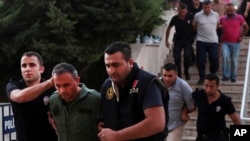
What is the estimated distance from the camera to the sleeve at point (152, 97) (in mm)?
3715

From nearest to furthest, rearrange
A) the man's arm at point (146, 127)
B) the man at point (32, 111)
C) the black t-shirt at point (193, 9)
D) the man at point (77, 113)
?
the man's arm at point (146, 127)
the man at point (77, 113)
the man at point (32, 111)
the black t-shirt at point (193, 9)

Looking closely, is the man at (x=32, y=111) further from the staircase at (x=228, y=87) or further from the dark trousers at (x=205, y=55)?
the dark trousers at (x=205, y=55)

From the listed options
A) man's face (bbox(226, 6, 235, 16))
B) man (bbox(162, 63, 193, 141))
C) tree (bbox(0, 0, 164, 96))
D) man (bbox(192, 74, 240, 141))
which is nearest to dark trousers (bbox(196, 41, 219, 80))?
man's face (bbox(226, 6, 235, 16))

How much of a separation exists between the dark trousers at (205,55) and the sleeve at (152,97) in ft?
22.8

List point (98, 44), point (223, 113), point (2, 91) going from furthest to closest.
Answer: point (2, 91) → point (98, 44) → point (223, 113)

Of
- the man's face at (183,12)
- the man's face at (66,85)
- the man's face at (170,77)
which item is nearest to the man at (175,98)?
the man's face at (170,77)

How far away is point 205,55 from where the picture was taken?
35.2 ft

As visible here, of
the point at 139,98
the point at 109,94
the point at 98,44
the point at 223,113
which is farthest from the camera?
the point at 98,44

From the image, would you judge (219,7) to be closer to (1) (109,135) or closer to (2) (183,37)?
(2) (183,37)

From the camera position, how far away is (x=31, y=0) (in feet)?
32.8

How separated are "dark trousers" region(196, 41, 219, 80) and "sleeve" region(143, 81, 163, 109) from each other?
6.94 meters

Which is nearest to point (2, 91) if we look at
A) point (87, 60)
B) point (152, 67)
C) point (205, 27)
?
point (87, 60)

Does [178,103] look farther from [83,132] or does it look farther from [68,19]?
[68,19]

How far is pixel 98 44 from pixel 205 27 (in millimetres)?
2186
